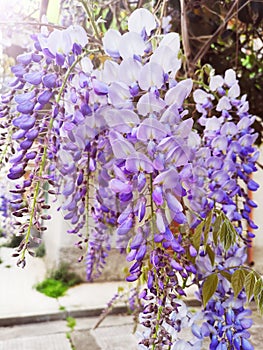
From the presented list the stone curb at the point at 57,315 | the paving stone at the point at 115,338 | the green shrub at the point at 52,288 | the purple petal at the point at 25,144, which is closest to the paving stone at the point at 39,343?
the paving stone at the point at 115,338

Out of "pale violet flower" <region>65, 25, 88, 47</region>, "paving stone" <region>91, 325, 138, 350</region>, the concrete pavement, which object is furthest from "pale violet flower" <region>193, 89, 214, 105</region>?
"paving stone" <region>91, 325, 138, 350</region>

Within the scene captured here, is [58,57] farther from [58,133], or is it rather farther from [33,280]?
[33,280]

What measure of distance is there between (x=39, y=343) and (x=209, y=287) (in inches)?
51.0

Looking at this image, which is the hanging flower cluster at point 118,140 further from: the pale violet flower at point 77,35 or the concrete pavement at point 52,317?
the concrete pavement at point 52,317

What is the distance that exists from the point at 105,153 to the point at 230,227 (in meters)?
0.17

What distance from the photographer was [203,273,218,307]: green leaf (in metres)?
0.47

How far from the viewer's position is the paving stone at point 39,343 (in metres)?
1.54

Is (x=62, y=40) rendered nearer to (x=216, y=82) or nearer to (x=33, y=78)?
(x=33, y=78)

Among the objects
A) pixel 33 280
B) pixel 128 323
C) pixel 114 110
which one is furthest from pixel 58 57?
pixel 33 280

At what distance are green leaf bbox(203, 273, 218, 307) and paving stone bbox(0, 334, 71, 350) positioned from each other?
121 cm

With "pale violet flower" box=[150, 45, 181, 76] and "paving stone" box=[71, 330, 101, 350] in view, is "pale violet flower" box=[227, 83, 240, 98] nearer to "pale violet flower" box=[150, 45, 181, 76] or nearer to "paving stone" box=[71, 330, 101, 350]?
"pale violet flower" box=[150, 45, 181, 76]

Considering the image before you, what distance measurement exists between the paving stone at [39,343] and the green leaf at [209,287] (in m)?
1.21

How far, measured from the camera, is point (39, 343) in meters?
1.59

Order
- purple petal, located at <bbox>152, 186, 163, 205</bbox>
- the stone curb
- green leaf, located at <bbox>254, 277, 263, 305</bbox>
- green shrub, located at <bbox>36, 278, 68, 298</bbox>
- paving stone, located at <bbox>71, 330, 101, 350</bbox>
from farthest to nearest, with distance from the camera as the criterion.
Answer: green shrub, located at <bbox>36, 278, 68, 298</bbox> → the stone curb → paving stone, located at <bbox>71, 330, 101, 350</bbox> → green leaf, located at <bbox>254, 277, 263, 305</bbox> → purple petal, located at <bbox>152, 186, 163, 205</bbox>
